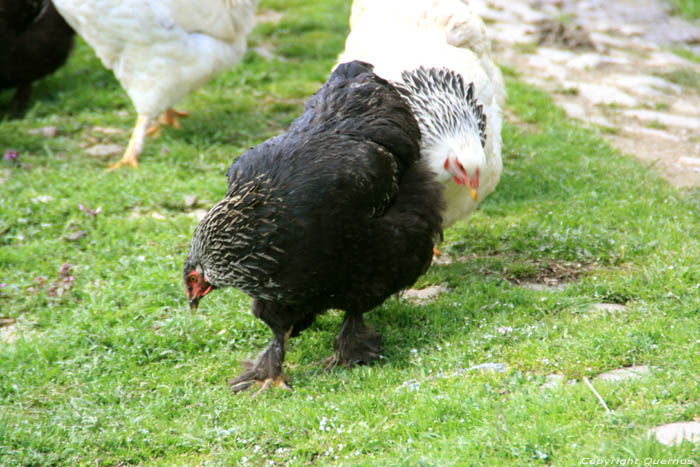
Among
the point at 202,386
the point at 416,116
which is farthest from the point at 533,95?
the point at 202,386

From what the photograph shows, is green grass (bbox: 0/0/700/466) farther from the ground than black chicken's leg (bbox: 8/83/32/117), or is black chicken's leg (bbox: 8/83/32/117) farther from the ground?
green grass (bbox: 0/0/700/466)

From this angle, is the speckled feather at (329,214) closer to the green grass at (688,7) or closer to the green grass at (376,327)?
the green grass at (376,327)

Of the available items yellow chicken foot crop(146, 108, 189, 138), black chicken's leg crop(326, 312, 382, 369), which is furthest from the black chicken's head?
yellow chicken foot crop(146, 108, 189, 138)

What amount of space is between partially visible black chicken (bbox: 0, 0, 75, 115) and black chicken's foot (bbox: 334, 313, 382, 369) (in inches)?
211

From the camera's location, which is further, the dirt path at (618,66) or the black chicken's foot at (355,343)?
the dirt path at (618,66)

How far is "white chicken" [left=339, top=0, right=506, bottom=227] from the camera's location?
4305 millimetres

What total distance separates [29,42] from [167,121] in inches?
66.3

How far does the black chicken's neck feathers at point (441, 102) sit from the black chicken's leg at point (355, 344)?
3.85 ft

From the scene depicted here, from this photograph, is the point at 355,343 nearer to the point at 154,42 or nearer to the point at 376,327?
the point at 376,327

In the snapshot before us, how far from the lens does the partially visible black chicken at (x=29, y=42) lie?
7375 mm

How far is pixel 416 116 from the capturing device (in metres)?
4.38

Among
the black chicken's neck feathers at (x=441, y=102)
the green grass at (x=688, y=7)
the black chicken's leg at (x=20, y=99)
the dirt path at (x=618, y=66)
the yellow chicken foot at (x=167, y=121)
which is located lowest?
the black chicken's leg at (x=20, y=99)

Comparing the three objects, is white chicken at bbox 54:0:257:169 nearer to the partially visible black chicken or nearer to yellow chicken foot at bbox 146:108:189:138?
yellow chicken foot at bbox 146:108:189:138

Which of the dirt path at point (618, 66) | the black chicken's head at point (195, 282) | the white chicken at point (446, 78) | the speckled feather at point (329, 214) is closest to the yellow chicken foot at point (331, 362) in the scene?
the speckled feather at point (329, 214)
